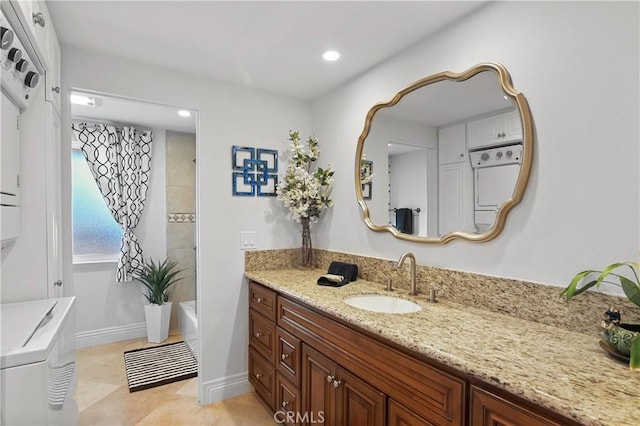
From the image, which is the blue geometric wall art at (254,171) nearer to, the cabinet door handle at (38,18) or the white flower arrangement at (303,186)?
the white flower arrangement at (303,186)

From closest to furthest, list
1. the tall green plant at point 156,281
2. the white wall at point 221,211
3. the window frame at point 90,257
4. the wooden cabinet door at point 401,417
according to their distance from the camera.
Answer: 1. the wooden cabinet door at point 401,417
2. the white wall at point 221,211
3. the window frame at point 90,257
4. the tall green plant at point 156,281

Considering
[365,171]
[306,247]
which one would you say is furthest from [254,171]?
[365,171]

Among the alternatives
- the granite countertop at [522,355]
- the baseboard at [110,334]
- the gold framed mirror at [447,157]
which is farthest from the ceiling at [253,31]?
the baseboard at [110,334]

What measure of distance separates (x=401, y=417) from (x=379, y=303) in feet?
2.37

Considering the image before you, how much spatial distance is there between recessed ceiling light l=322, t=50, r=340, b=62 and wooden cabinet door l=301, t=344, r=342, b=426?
1.70 meters

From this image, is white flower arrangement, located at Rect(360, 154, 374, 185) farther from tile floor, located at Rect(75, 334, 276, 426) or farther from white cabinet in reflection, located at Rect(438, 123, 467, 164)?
tile floor, located at Rect(75, 334, 276, 426)

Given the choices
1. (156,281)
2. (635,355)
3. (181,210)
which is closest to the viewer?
(635,355)

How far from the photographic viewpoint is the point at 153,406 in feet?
7.64

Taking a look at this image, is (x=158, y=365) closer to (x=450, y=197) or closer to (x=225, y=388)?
(x=225, y=388)

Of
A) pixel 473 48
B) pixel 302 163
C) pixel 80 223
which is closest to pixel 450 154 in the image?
pixel 473 48

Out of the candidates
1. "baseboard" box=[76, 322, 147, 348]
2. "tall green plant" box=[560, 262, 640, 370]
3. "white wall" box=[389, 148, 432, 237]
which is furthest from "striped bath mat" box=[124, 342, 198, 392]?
"tall green plant" box=[560, 262, 640, 370]

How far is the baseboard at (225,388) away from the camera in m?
2.39

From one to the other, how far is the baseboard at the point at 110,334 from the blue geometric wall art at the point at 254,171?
2202mm

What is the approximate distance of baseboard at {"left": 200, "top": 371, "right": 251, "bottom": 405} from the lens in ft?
7.84
